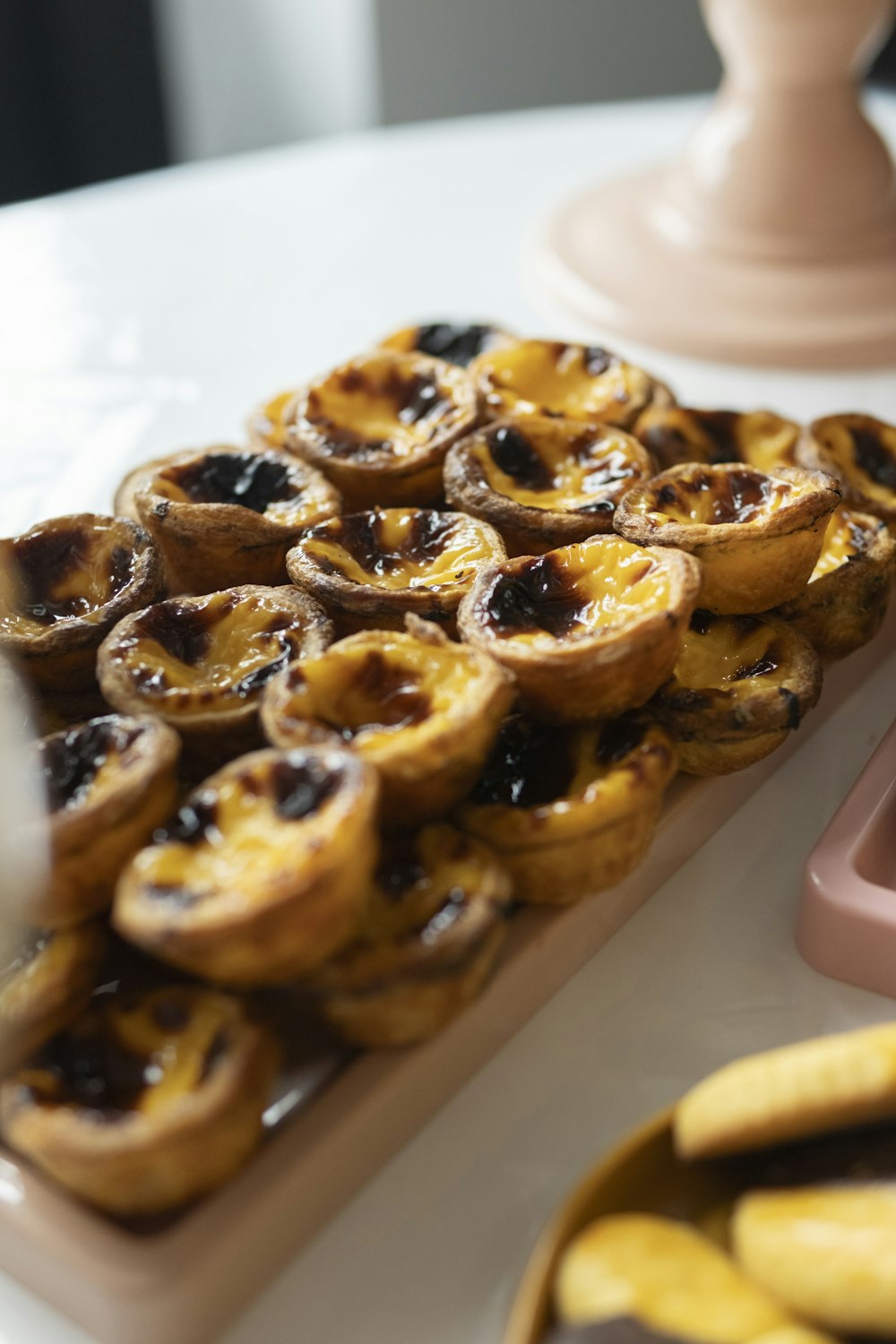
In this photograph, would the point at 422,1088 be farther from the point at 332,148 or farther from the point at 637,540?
the point at 332,148

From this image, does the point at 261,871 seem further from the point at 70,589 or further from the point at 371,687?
the point at 70,589

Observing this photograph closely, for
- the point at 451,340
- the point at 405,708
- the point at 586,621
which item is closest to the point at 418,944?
the point at 405,708

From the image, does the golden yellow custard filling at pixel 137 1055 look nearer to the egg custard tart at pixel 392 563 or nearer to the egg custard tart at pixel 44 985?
the egg custard tart at pixel 44 985

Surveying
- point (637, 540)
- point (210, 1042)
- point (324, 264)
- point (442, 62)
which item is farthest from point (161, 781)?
point (442, 62)

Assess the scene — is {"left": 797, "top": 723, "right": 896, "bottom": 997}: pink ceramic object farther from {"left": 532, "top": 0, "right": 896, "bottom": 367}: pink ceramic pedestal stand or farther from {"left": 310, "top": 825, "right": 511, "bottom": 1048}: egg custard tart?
{"left": 532, "top": 0, "right": 896, "bottom": 367}: pink ceramic pedestal stand

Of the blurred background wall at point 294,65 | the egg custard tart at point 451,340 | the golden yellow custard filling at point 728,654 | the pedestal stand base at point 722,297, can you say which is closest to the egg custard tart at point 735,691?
the golden yellow custard filling at point 728,654
